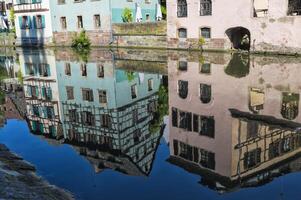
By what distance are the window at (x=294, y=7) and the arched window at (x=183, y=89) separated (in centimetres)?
1315

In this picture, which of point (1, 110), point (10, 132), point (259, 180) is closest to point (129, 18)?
point (1, 110)

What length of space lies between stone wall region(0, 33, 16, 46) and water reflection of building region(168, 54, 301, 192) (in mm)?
38133

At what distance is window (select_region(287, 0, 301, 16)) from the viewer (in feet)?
82.3

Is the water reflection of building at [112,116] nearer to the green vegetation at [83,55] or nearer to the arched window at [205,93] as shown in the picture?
the arched window at [205,93]

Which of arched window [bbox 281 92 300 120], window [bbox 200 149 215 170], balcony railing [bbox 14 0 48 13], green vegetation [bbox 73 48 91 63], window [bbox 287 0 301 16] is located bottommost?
window [bbox 200 149 215 170]

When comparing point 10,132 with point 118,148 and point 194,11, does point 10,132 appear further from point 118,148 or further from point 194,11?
point 194,11

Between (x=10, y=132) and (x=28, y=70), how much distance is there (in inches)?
575

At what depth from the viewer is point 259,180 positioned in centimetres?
652

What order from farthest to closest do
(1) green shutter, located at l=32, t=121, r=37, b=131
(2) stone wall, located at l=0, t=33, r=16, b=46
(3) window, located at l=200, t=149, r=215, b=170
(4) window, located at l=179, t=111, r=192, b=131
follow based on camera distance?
1. (2) stone wall, located at l=0, t=33, r=16, b=46
2. (1) green shutter, located at l=32, t=121, r=37, b=131
3. (4) window, located at l=179, t=111, r=192, b=131
4. (3) window, located at l=200, t=149, r=215, b=170

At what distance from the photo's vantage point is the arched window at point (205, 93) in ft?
41.4

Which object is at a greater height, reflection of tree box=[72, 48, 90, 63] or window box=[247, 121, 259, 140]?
reflection of tree box=[72, 48, 90, 63]

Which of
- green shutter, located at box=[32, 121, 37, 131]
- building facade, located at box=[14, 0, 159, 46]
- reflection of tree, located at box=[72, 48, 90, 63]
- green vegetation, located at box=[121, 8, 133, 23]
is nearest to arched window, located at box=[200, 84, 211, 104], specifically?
green shutter, located at box=[32, 121, 37, 131]

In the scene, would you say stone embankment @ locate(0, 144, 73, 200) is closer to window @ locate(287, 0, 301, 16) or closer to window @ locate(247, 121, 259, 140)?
window @ locate(247, 121, 259, 140)

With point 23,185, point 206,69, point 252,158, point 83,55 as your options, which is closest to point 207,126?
point 252,158
